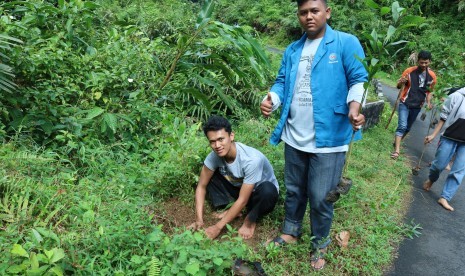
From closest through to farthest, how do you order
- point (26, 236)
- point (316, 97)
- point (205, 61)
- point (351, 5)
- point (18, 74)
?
point (26, 236)
point (316, 97)
point (18, 74)
point (205, 61)
point (351, 5)

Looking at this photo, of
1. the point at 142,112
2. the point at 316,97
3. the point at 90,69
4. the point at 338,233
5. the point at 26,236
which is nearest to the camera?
the point at 26,236

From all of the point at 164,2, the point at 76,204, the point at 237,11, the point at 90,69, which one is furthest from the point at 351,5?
the point at 76,204

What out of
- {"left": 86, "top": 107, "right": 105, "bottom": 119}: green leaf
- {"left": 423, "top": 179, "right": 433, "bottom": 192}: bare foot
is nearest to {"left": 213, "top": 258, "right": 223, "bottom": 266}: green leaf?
{"left": 86, "top": 107, "right": 105, "bottom": 119}: green leaf

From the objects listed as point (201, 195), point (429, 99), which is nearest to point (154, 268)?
point (201, 195)

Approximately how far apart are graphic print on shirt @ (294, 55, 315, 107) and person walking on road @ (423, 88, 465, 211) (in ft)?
8.08

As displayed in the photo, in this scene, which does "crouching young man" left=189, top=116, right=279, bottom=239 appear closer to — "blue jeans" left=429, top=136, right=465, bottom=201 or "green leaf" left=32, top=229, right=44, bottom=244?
"green leaf" left=32, top=229, right=44, bottom=244

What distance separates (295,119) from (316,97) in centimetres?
24

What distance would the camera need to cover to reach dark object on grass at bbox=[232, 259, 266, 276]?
2295 millimetres

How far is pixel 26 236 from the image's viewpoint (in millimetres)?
2211

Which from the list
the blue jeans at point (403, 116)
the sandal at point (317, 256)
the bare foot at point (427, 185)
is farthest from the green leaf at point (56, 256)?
the blue jeans at point (403, 116)

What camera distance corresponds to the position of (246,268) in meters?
2.34

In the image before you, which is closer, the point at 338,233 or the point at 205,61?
the point at 338,233

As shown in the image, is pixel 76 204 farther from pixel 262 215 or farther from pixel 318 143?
pixel 318 143

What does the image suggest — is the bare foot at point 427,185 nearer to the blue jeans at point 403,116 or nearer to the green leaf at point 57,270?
the blue jeans at point 403,116
